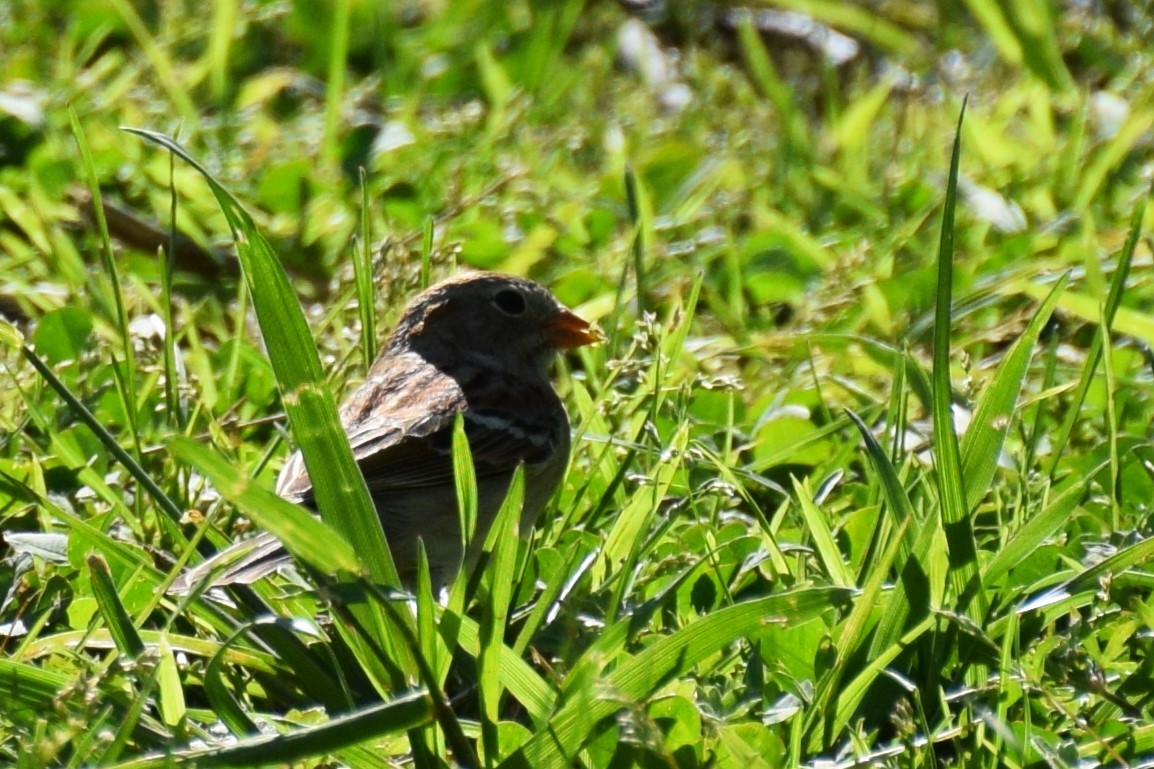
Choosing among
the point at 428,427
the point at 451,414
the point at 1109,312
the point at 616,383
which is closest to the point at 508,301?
the point at 616,383

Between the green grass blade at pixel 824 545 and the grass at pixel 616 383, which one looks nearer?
the grass at pixel 616 383

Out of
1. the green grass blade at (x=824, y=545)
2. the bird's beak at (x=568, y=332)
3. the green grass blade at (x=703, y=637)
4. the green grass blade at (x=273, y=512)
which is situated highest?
the green grass blade at (x=273, y=512)

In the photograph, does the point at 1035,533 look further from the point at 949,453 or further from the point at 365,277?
the point at 365,277

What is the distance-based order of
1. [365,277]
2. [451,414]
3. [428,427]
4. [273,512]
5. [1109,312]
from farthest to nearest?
[451,414] < [428,427] < [365,277] < [1109,312] < [273,512]

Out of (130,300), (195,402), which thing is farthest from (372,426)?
(130,300)

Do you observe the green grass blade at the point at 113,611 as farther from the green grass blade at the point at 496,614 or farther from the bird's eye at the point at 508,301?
the bird's eye at the point at 508,301

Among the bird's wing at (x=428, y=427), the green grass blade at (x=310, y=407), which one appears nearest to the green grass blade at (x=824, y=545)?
the bird's wing at (x=428, y=427)
